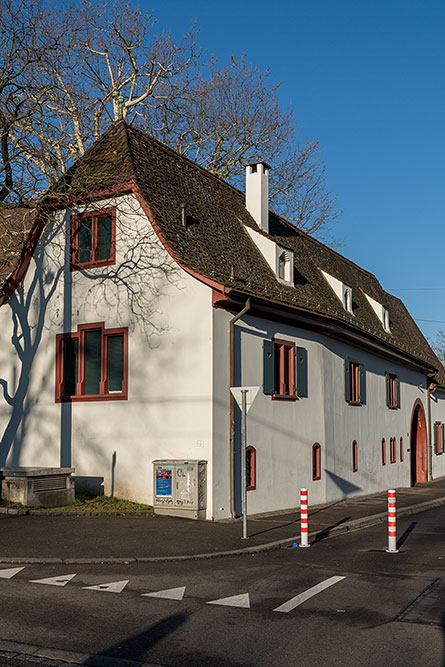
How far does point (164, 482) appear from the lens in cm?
1549

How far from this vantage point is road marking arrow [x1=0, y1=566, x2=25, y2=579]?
952cm

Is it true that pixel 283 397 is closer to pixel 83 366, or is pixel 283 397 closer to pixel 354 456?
pixel 83 366

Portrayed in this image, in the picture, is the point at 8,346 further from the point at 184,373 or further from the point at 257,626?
the point at 257,626

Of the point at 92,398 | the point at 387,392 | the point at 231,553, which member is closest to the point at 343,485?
the point at 387,392

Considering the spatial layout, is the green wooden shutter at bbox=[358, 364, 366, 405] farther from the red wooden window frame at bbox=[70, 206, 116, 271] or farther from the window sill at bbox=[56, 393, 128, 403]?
the red wooden window frame at bbox=[70, 206, 116, 271]

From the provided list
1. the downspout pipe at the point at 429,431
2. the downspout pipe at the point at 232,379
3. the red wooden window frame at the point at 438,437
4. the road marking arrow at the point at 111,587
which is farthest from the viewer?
the red wooden window frame at the point at 438,437

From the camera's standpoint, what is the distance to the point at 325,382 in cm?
2131

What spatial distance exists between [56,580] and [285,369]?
1088 centimetres

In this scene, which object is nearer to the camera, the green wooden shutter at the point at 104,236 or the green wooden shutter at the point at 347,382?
the green wooden shutter at the point at 104,236

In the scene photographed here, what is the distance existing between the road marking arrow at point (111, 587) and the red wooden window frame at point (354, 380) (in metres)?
15.9

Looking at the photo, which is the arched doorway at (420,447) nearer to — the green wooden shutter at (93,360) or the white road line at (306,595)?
the green wooden shutter at (93,360)

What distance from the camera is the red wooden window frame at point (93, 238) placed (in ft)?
58.4

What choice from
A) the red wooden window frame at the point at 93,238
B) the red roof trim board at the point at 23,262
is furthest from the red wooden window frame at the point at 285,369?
the red roof trim board at the point at 23,262

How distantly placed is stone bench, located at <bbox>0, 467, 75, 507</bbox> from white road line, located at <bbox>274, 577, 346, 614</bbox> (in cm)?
801
